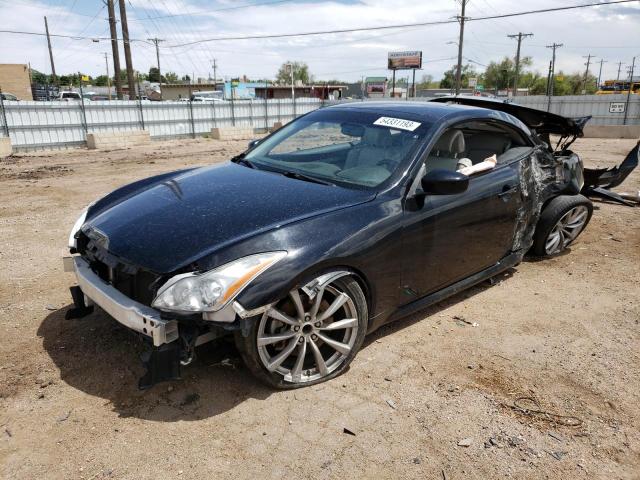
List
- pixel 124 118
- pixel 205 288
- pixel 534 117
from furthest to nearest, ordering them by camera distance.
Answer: pixel 124 118, pixel 534 117, pixel 205 288

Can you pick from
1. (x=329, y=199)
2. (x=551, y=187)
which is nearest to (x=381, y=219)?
(x=329, y=199)

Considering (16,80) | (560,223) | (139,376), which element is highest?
(16,80)

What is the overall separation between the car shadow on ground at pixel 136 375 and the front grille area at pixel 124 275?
27cm

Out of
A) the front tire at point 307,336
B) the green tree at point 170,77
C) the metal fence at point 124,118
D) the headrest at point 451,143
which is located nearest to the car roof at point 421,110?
the headrest at point 451,143

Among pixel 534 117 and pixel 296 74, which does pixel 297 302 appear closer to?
pixel 534 117

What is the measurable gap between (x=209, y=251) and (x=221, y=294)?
0.83 ft

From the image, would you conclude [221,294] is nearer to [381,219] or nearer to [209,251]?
[209,251]

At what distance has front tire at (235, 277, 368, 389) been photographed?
2.62m

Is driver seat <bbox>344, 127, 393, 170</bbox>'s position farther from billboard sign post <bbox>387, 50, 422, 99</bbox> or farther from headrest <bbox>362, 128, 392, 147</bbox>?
billboard sign post <bbox>387, 50, 422, 99</bbox>

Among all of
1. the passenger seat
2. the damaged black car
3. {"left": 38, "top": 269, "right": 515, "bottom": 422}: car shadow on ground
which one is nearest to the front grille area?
the damaged black car

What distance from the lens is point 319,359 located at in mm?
2859

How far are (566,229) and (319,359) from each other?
149 inches

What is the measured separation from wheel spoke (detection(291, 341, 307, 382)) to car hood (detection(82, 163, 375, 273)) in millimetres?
703

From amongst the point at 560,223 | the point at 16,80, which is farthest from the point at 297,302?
the point at 16,80
